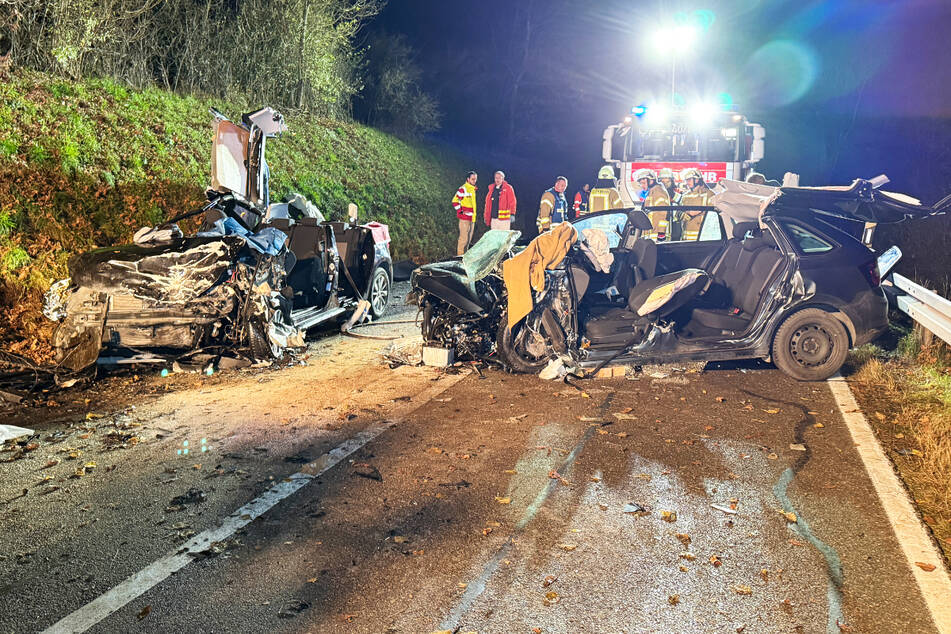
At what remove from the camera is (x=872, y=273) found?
6.80 metres

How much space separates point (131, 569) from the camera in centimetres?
320

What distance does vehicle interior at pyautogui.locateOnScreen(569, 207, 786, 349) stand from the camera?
Answer: 670 cm

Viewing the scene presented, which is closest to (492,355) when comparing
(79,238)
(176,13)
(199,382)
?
(199,382)

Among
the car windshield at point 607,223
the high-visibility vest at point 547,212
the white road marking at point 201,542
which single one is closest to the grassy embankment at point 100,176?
the white road marking at point 201,542

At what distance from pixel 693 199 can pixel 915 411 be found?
800cm

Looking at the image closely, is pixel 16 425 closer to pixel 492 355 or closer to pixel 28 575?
pixel 28 575

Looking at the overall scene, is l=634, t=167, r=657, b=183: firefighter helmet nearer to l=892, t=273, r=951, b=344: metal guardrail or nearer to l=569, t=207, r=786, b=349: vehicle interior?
l=569, t=207, r=786, b=349: vehicle interior

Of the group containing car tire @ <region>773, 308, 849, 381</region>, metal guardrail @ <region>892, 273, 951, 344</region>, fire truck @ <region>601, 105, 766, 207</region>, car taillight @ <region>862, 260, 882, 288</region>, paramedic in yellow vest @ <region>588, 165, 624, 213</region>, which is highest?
fire truck @ <region>601, 105, 766, 207</region>

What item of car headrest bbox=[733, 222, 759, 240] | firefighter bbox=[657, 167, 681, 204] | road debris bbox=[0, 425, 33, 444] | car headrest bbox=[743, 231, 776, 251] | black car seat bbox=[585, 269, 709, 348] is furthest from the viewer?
firefighter bbox=[657, 167, 681, 204]

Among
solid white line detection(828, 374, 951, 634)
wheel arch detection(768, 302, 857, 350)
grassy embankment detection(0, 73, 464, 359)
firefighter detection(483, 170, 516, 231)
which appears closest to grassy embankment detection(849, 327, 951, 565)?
solid white line detection(828, 374, 951, 634)

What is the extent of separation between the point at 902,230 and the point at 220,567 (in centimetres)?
1435

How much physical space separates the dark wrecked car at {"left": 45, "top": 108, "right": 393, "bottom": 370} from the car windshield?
11.1 ft

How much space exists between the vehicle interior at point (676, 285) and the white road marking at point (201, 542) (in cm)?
254

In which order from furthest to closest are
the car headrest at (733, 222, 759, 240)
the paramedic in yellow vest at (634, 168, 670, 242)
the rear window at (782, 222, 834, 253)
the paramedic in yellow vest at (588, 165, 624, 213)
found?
1. the paramedic in yellow vest at (588, 165, 624, 213)
2. the paramedic in yellow vest at (634, 168, 670, 242)
3. the car headrest at (733, 222, 759, 240)
4. the rear window at (782, 222, 834, 253)
